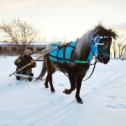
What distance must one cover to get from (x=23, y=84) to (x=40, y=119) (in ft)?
15.0

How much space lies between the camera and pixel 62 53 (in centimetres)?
812

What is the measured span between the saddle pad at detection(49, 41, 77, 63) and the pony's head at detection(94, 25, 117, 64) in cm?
97

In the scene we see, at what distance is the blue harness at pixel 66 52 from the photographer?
270 inches

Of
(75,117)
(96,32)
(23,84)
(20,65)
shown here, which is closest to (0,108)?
(75,117)

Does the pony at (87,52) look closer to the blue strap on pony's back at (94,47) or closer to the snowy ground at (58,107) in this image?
the blue strap on pony's back at (94,47)

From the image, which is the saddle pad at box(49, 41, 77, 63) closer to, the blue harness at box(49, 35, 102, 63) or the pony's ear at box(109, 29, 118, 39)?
the blue harness at box(49, 35, 102, 63)

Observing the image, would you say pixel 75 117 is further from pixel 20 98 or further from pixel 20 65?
pixel 20 65

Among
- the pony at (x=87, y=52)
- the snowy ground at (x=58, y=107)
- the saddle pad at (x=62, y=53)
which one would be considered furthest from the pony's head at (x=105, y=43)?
the snowy ground at (x=58, y=107)

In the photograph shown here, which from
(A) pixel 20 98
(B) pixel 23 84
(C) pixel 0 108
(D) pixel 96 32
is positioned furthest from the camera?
(B) pixel 23 84

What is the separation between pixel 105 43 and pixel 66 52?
1.41 meters

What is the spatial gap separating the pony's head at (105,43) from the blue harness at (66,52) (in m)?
0.07

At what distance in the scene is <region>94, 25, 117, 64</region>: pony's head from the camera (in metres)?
6.67

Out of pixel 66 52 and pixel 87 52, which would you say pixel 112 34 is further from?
pixel 66 52

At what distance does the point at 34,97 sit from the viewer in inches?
313
